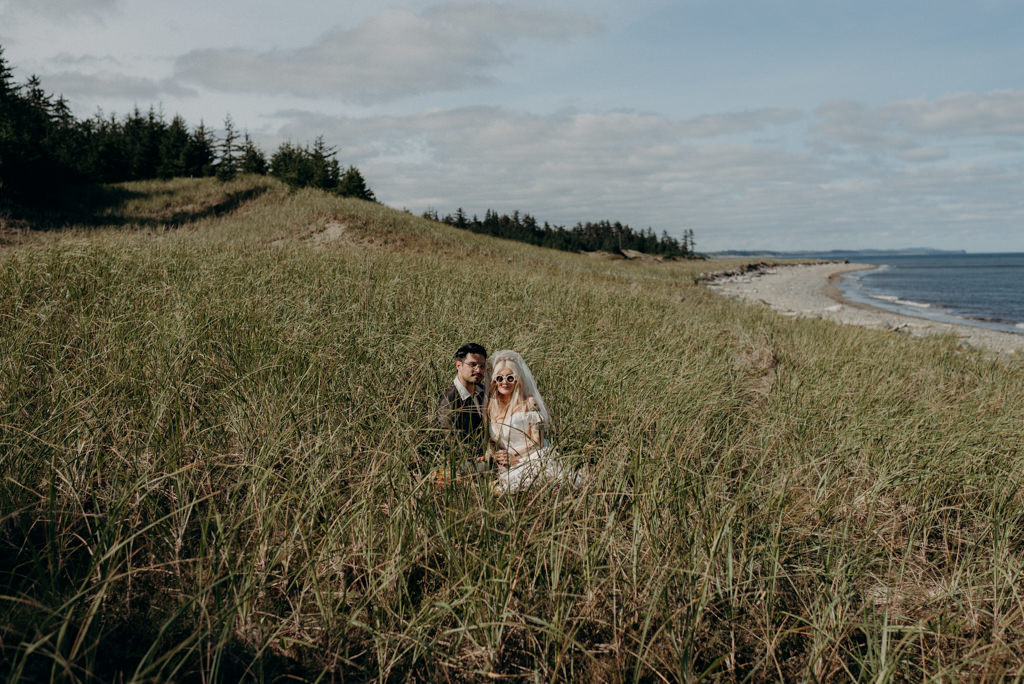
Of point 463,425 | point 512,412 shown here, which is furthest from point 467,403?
point 512,412

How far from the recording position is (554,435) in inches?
137

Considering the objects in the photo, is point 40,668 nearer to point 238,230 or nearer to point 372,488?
point 372,488

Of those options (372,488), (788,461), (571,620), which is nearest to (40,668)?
(372,488)

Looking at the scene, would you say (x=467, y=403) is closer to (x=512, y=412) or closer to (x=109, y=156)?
(x=512, y=412)

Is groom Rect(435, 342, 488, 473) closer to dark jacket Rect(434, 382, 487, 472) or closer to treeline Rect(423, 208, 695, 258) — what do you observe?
dark jacket Rect(434, 382, 487, 472)

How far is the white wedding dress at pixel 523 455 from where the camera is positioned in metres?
2.83

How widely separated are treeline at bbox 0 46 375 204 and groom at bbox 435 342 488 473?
2583cm

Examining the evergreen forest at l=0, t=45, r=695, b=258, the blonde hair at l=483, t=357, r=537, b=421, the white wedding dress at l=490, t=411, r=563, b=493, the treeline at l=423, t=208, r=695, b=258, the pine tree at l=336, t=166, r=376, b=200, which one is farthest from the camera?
the treeline at l=423, t=208, r=695, b=258

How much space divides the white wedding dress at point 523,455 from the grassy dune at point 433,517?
145 mm

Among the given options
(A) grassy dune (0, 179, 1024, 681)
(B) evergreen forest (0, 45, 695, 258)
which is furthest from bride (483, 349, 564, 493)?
(B) evergreen forest (0, 45, 695, 258)

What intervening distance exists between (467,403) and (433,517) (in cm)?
119

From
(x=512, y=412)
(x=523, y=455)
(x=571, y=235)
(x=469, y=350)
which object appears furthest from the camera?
(x=571, y=235)

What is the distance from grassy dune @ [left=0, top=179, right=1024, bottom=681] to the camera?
1998 mm

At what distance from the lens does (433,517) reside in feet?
8.27
